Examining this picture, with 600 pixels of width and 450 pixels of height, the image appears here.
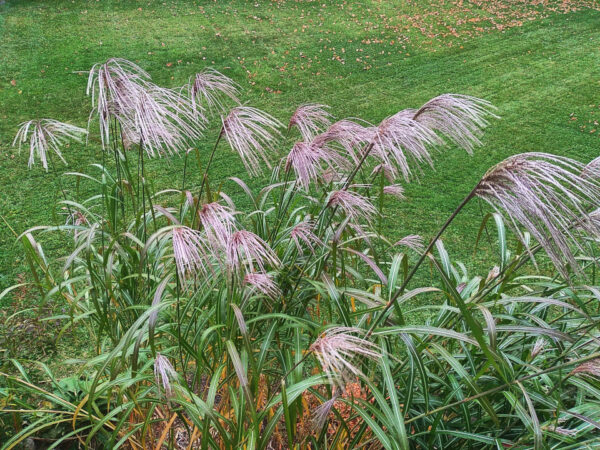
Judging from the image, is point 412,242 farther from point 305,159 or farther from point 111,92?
point 111,92

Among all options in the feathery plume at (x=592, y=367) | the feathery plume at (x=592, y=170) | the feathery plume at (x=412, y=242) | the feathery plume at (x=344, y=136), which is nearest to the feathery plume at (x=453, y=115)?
the feathery plume at (x=344, y=136)

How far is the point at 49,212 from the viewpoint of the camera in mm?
4004

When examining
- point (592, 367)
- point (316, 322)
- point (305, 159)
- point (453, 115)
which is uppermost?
point (453, 115)

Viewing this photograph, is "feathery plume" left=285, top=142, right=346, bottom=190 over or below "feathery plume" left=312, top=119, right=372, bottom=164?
below

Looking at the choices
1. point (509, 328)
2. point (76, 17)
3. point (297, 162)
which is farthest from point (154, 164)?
point (76, 17)

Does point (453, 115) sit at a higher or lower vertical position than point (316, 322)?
higher

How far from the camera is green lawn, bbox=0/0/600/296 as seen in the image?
4.62 metres

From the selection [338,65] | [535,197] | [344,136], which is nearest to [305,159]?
[344,136]

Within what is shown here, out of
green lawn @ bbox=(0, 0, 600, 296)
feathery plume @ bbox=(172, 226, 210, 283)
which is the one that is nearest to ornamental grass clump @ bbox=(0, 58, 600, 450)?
feathery plume @ bbox=(172, 226, 210, 283)

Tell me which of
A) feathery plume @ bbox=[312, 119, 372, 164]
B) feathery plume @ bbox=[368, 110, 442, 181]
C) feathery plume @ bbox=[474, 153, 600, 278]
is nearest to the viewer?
feathery plume @ bbox=[474, 153, 600, 278]

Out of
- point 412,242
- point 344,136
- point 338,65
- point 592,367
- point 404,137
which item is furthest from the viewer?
point 338,65

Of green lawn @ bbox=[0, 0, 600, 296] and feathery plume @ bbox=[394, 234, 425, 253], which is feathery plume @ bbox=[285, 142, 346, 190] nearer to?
feathery plume @ bbox=[394, 234, 425, 253]

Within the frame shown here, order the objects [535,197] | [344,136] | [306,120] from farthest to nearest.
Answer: [306,120] → [344,136] → [535,197]

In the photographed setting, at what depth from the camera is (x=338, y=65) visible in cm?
720
